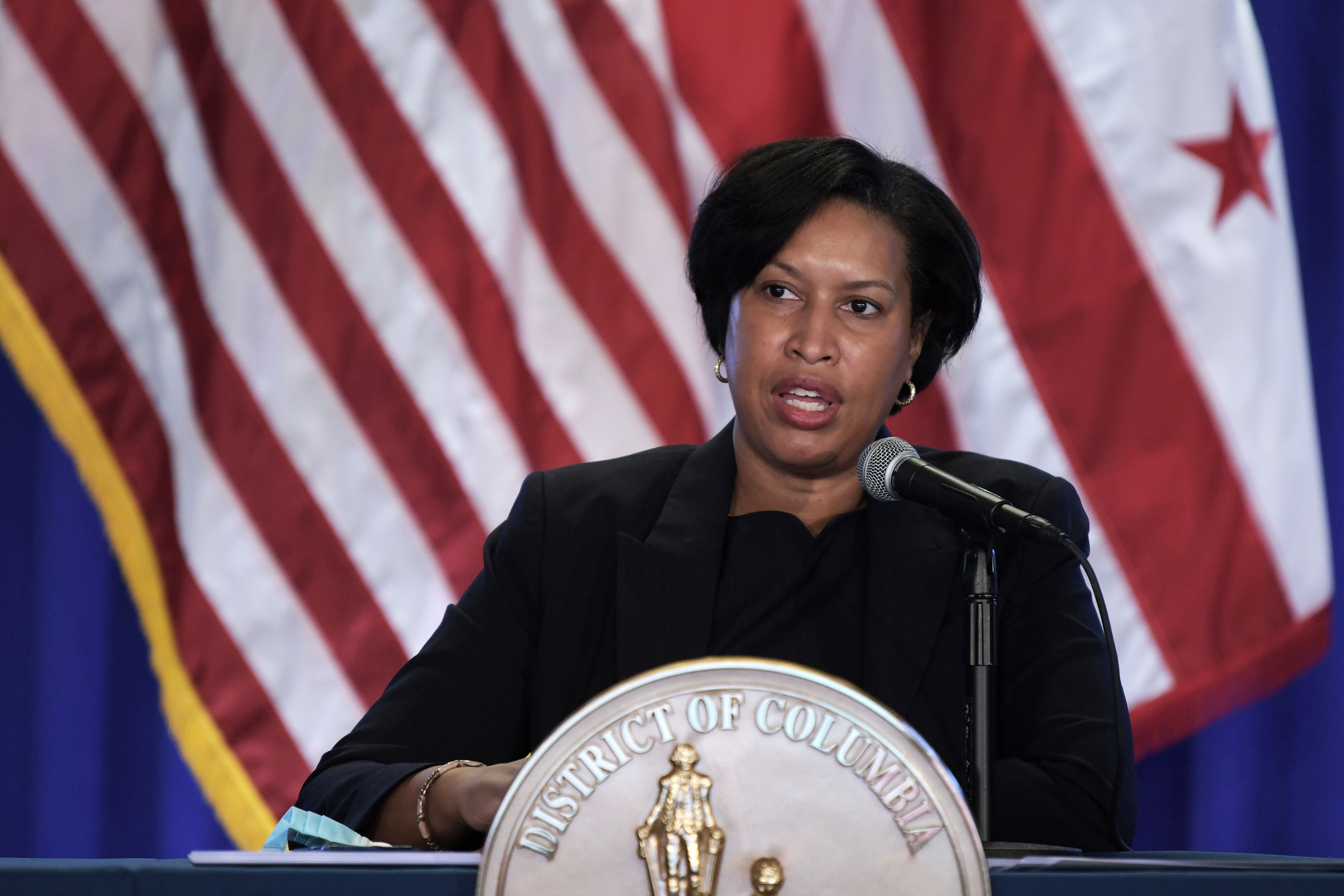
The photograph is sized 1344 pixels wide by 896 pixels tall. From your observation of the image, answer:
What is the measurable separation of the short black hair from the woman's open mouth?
155 millimetres

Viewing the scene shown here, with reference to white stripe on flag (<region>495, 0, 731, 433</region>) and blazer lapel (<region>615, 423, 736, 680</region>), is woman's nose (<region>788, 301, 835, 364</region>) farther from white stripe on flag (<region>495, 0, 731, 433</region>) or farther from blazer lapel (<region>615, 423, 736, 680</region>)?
white stripe on flag (<region>495, 0, 731, 433</region>)

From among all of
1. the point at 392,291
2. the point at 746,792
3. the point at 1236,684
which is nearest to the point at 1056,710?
the point at 746,792

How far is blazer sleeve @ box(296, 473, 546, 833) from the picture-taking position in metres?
1.41

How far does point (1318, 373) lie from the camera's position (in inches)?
96.3

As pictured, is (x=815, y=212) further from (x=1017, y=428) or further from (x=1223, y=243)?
(x=1223, y=243)

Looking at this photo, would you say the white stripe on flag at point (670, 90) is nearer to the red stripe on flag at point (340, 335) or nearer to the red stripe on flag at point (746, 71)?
the red stripe on flag at point (746, 71)

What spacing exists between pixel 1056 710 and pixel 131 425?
1890 mm

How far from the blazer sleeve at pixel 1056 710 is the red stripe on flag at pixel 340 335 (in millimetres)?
1287

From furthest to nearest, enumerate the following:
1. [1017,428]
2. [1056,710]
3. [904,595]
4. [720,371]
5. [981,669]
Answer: [1017,428] → [720,371] → [904,595] → [1056,710] → [981,669]

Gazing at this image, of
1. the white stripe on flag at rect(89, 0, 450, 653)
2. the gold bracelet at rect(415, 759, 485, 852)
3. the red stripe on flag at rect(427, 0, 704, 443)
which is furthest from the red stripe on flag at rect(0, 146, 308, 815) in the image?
the gold bracelet at rect(415, 759, 485, 852)

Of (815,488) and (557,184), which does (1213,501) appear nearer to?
(815,488)

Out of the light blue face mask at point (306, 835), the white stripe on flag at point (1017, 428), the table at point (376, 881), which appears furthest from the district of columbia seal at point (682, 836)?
the white stripe on flag at point (1017, 428)

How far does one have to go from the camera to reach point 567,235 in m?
2.54

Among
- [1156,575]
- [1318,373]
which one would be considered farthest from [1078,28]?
[1156,575]
